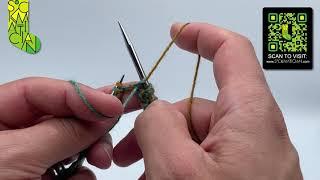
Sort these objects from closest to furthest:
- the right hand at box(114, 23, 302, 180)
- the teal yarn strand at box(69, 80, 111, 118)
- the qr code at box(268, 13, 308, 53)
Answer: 1. the right hand at box(114, 23, 302, 180)
2. the teal yarn strand at box(69, 80, 111, 118)
3. the qr code at box(268, 13, 308, 53)

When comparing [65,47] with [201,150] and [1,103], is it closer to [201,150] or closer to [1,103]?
[1,103]

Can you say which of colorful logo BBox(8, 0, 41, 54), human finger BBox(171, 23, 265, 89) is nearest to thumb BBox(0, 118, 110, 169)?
human finger BBox(171, 23, 265, 89)

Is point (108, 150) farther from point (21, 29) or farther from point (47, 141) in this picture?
point (21, 29)

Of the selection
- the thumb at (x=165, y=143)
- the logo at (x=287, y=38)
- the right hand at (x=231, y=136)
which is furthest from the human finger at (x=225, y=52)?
the logo at (x=287, y=38)

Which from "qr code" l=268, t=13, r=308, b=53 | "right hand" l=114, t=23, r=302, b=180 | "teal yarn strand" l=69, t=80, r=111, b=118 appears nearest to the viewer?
"right hand" l=114, t=23, r=302, b=180

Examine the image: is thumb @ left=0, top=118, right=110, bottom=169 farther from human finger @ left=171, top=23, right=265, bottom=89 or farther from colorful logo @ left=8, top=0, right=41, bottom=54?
colorful logo @ left=8, top=0, right=41, bottom=54

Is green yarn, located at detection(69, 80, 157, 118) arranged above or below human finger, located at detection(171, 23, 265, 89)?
below

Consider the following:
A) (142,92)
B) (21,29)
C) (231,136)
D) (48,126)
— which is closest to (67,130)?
(48,126)

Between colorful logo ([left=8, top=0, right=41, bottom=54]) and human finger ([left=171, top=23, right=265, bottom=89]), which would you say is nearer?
human finger ([left=171, top=23, right=265, bottom=89])

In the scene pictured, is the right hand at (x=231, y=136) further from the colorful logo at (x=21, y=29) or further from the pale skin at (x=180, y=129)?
the colorful logo at (x=21, y=29)
